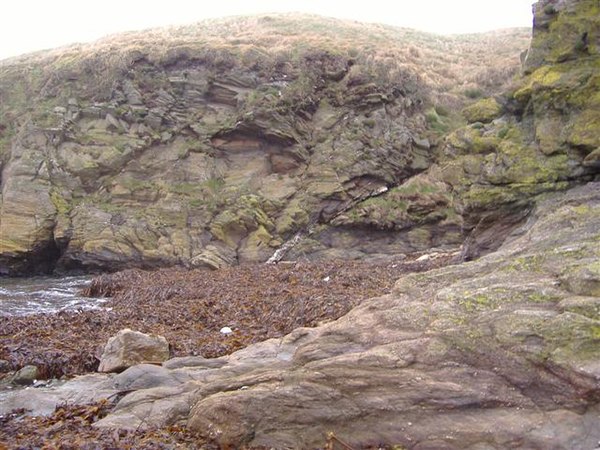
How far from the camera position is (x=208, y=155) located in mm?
25859

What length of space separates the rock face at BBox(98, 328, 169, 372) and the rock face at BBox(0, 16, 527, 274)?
13521 millimetres

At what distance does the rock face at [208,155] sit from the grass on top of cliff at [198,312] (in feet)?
16.6

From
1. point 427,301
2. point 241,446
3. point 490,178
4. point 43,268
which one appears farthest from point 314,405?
point 43,268

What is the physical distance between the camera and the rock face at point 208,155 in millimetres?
23031

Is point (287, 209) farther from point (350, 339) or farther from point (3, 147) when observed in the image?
point (350, 339)

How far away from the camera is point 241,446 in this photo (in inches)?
197

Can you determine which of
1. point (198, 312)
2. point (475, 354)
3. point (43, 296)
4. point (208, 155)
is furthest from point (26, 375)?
point (208, 155)

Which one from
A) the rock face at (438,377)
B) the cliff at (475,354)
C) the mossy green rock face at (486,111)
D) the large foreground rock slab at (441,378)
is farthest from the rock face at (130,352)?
the mossy green rock face at (486,111)

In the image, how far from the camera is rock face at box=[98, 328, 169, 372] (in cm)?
807

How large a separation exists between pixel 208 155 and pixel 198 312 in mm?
14464

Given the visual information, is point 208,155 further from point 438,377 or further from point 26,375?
point 438,377

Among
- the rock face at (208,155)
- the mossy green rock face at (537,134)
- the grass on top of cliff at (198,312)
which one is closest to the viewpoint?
the mossy green rock face at (537,134)

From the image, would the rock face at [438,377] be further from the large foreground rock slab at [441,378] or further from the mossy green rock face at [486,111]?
the mossy green rock face at [486,111]

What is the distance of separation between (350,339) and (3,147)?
25.2 m
